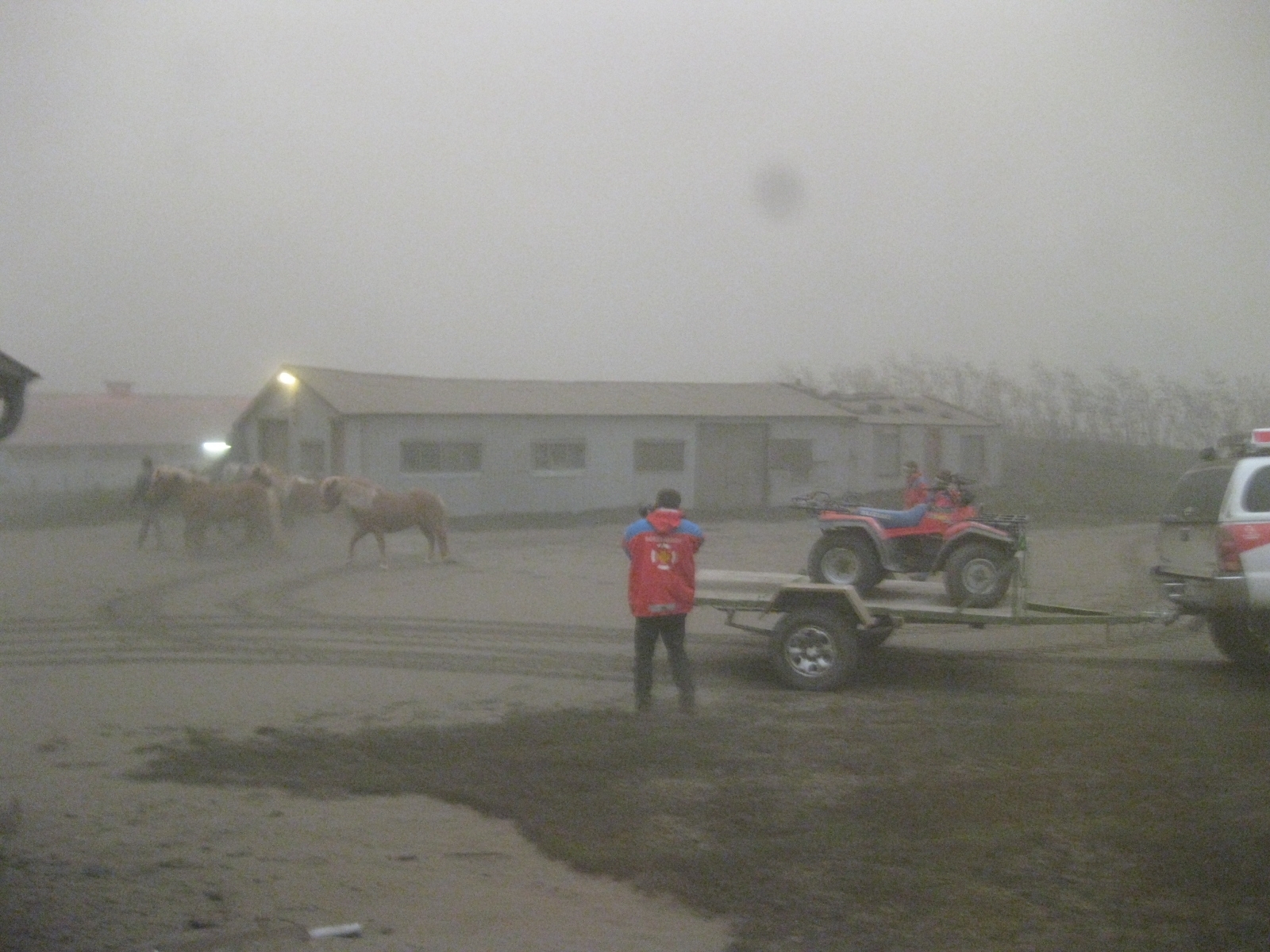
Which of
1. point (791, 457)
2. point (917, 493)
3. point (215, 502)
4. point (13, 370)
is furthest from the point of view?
point (791, 457)

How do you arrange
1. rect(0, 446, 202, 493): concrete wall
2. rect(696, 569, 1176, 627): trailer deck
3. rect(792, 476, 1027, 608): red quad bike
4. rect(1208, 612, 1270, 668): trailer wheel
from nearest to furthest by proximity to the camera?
rect(696, 569, 1176, 627): trailer deck, rect(1208, 612, 1270, 668): trailer wheel, rect(792, 476, 1027, 608): red quad bike, rect(0, 446, 202, 493): concrete wall

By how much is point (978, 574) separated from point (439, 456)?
2099 cm

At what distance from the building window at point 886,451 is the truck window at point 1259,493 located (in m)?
24.8

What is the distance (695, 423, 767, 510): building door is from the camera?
111 feet

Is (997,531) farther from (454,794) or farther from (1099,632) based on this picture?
(454,794)

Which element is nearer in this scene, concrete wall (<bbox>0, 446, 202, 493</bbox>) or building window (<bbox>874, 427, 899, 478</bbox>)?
concrete wall (<bbox>0, 446, 202, 493</bbox>)

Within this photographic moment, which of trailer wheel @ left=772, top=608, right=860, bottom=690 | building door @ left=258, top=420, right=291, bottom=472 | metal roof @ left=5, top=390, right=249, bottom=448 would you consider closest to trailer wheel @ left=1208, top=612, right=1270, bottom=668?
trailer wheel @ left=772, top=608, right=860, bottom=690

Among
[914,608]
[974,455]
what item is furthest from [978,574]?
[974,455]

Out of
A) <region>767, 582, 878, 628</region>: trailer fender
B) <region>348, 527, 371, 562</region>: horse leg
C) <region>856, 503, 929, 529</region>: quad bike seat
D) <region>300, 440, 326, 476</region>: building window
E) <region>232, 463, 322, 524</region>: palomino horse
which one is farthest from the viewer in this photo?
<region>300, 440, 326, 476</region>: building window

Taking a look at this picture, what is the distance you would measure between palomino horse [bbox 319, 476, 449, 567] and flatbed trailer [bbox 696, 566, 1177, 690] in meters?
11.4

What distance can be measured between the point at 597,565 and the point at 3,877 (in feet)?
51.6

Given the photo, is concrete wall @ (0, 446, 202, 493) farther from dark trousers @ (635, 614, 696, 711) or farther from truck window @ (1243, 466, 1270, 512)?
truck window @ (1243, 466, 1270, 512)

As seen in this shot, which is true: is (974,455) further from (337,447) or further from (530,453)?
(337,447)

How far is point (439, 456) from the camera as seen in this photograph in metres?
30.6
